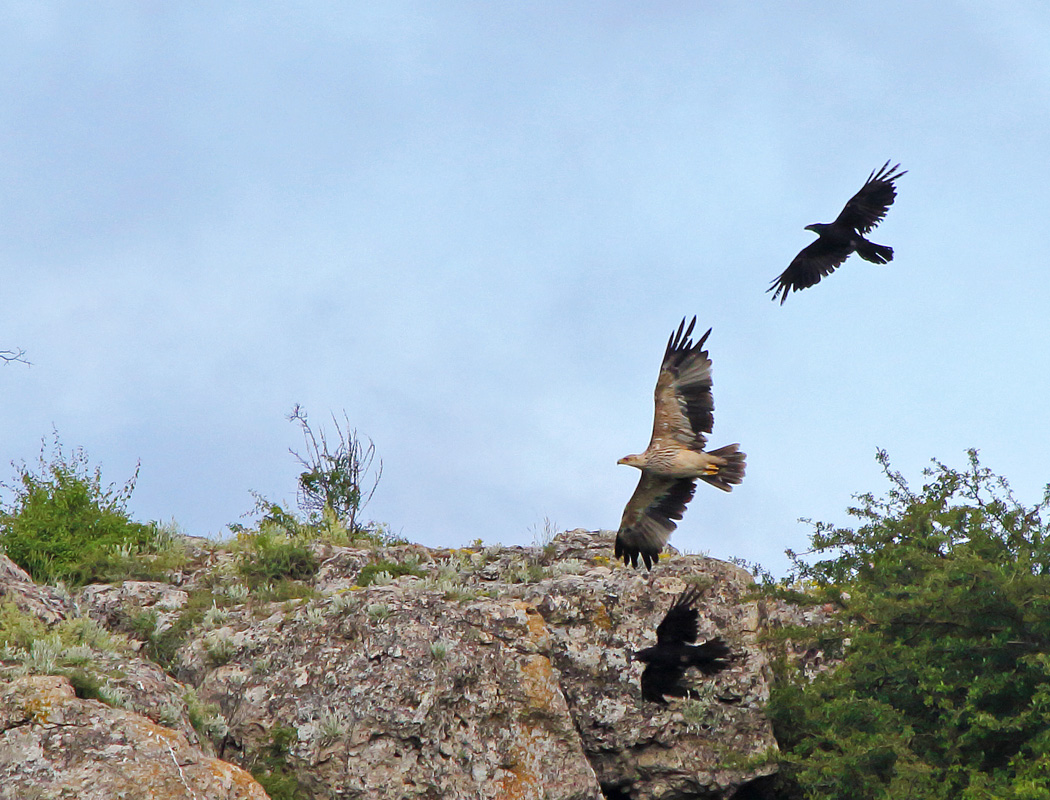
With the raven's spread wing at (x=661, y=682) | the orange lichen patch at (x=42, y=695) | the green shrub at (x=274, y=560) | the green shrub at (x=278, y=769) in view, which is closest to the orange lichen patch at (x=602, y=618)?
the raven's spread wing at (x=661, y=682)

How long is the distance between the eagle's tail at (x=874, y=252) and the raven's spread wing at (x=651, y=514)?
3.50 meters

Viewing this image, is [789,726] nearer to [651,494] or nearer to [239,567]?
[651,494]

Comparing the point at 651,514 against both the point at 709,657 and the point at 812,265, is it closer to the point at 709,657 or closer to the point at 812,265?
the point at 709,657

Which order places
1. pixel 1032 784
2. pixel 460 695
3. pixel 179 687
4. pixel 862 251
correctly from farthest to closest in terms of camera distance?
pixel 862 251 → pixel 460 695 → pixel 179 687 → pixel 1032 784

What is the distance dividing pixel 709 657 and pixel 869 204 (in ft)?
18.1

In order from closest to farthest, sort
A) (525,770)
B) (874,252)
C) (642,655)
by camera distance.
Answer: (525,770) < (642,655) < (874,252)

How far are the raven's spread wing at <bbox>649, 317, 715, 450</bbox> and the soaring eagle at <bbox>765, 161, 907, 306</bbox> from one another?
2.83m

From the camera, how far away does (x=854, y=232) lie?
13141mm

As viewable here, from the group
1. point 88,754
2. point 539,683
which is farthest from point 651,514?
point 88,754

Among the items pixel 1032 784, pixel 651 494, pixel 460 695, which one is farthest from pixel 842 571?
pixel 460 695

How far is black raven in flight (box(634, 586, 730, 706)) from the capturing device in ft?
38.8

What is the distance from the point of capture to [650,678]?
11828 mm

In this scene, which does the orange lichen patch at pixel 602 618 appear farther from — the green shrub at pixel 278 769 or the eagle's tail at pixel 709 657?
the green shrub at pixel 278 769

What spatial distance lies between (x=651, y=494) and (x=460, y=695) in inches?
114
